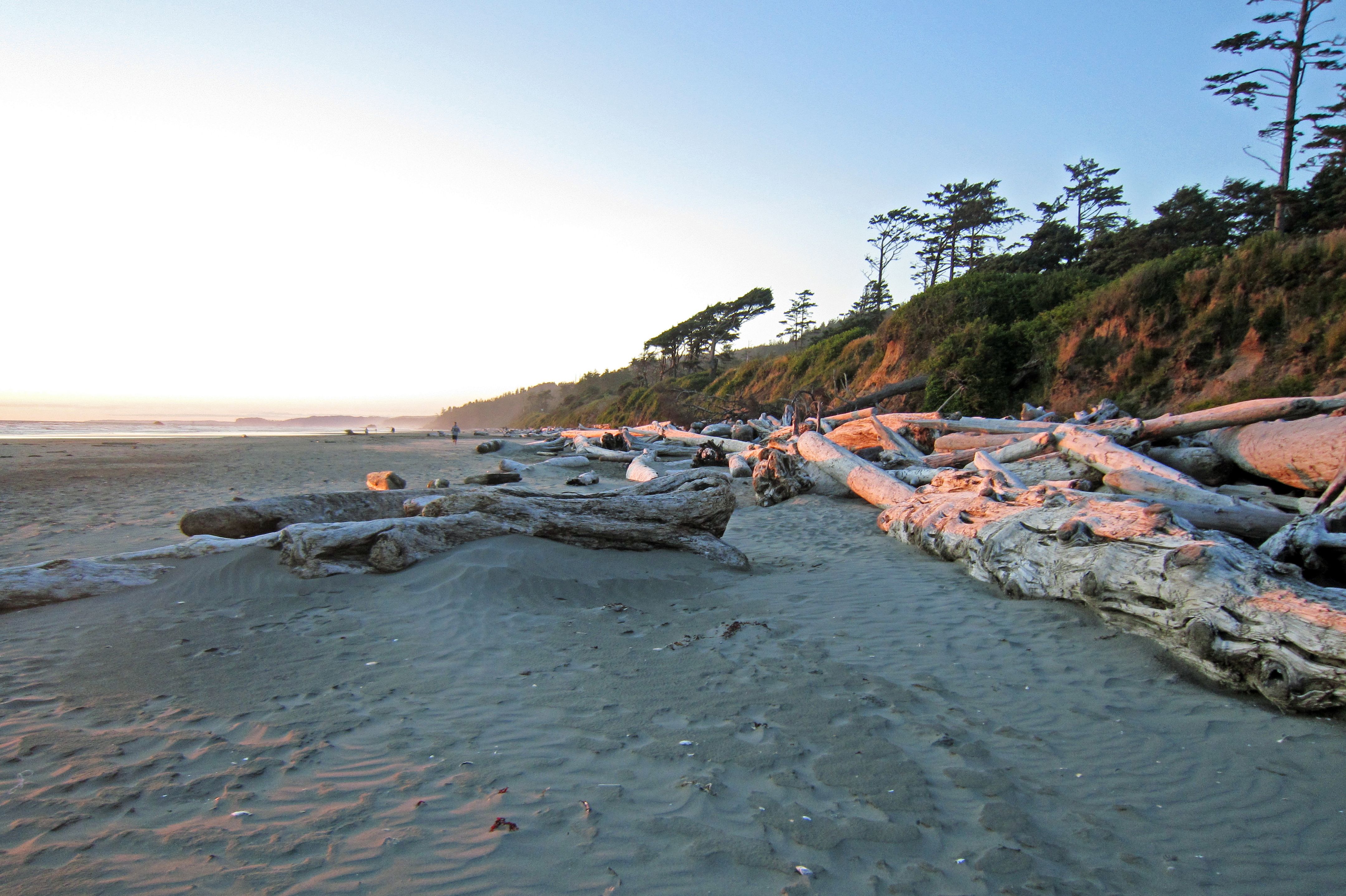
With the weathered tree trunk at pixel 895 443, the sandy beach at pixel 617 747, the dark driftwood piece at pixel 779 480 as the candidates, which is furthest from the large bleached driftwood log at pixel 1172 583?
the weathered tree trunk at pixel 895 443

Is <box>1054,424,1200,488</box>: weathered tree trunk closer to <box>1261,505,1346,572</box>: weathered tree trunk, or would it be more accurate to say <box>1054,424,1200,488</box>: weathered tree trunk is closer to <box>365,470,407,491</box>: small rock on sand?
<box>1261,505,1346,572</box>: weathered tree trunk

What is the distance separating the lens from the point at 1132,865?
6.55ft

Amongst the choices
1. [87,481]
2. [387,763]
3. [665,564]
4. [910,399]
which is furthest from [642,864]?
[910,399]

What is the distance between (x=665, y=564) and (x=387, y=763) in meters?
3.19

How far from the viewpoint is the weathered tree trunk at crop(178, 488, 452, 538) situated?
18.7 feet

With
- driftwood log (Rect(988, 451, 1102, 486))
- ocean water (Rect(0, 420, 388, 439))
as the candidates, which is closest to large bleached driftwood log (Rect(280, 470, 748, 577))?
driftwood log (Rect(988, 451, 1102, 486))

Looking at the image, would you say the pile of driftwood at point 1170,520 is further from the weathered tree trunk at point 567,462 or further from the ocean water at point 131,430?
the ocean water at point 131,430

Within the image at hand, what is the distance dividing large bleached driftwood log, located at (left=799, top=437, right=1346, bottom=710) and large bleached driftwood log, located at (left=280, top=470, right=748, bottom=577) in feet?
7.44

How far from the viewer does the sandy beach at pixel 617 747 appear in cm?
196

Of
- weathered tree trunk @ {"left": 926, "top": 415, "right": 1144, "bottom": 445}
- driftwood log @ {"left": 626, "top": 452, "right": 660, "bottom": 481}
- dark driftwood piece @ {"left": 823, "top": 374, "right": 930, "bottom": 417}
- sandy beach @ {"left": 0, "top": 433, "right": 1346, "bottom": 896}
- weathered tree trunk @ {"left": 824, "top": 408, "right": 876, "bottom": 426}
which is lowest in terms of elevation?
sandy beach @ {"left": 0, "top": 433, "right": 1346, "bottom": 896}

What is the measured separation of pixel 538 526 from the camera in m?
5.46

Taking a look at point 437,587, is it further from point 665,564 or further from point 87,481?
point 87,481

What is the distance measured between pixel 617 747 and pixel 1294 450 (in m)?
8.31

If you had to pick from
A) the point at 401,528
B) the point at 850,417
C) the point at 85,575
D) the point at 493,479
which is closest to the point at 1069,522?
the point at 401,528
